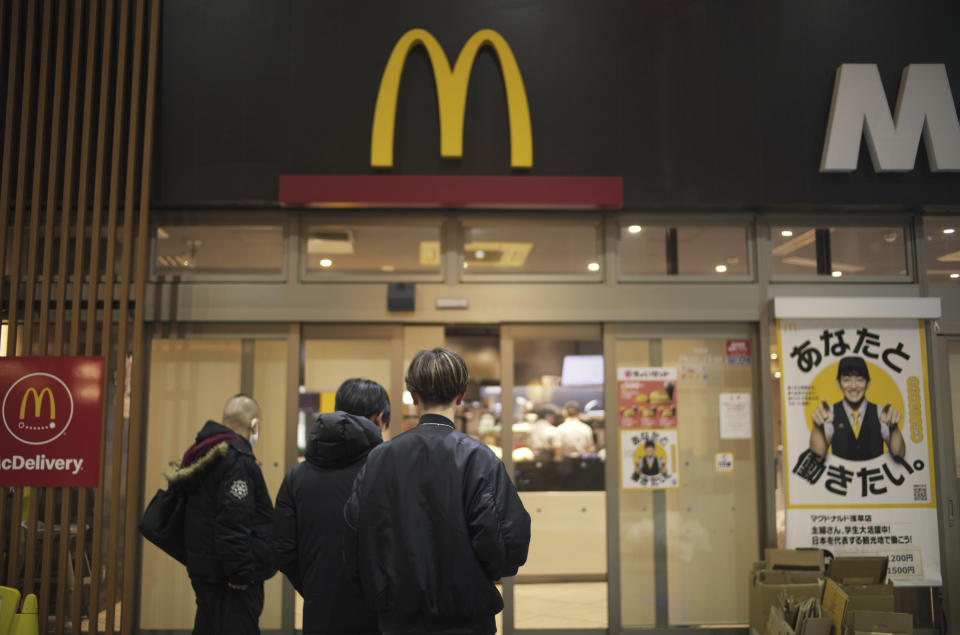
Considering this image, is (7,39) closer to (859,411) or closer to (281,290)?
(281,290)

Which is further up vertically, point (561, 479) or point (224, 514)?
point (224, 514)

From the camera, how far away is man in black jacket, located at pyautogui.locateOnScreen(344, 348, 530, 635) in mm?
2238

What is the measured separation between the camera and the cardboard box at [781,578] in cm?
475

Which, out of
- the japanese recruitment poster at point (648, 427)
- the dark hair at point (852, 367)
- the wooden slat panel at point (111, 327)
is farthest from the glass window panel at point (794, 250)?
the wooden slat panel at point (111, 327)

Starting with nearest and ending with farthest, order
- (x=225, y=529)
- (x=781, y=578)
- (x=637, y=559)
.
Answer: (x=225, y=529)
(x=781, y=578)
(x=637, y=559)

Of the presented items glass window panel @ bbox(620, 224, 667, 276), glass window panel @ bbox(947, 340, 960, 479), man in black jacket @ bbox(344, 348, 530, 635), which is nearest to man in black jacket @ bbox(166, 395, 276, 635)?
man in black jacket @ bbox(344, 348, 530, 635)

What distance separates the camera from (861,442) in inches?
219

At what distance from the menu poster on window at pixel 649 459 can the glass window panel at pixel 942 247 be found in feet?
7.53

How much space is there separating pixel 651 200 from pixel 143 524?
12.3ft

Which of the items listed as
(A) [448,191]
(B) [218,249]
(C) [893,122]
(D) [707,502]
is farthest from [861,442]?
(B) [218,249]

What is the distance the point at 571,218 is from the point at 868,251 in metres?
2.22

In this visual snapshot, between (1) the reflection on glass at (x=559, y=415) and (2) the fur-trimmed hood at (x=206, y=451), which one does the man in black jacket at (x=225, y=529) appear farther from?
(1) the reflection on glass at (x=559, y=415)

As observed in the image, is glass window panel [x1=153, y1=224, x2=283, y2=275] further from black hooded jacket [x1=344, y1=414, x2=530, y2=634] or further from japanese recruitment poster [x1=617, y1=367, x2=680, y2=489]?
black hooded jacket [x1=344, y1=414, x2=530, y2=634]

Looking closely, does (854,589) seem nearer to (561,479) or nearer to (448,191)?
(561,479)
